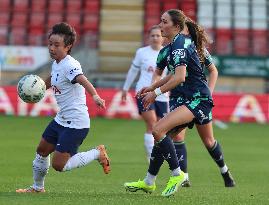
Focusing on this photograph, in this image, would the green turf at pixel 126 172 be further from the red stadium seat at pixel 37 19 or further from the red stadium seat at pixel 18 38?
the red stadium seat at pixel 37 19

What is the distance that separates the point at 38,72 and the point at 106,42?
390cm

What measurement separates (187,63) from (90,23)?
22468 millimetres

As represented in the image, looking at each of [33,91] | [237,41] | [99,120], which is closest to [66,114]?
[33,91]

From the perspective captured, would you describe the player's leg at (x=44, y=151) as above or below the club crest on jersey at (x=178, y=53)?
below

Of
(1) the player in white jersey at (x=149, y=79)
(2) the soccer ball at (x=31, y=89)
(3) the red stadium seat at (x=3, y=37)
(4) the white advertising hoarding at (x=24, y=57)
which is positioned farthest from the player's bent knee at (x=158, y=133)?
(3) the red stadium seat at (x=3, y=37)

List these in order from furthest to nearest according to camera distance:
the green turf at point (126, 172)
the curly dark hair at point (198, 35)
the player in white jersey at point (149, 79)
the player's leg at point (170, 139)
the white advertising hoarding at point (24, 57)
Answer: the white advertising hoarding at point (24, 57) < the player in white jersey at point (149, 79) < the curly dark hair at point (198, 35) < the player's leg at point (170, 139) < the green turf at point (126, 172)

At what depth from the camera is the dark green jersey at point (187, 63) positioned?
875 cm

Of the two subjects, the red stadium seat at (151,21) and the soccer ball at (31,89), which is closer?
the soccer ball at (31,89)

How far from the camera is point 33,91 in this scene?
8.63 m

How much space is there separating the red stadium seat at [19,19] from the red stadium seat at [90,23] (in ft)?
8.06

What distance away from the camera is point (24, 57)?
2825 cm

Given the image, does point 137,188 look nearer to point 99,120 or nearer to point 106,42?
point 99,120

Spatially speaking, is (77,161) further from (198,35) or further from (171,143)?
(198,35)

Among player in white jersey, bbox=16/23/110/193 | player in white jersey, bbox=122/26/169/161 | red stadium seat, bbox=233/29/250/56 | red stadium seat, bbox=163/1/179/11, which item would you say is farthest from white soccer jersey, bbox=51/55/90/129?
red stadium seat, bbox=163/1/179/11
